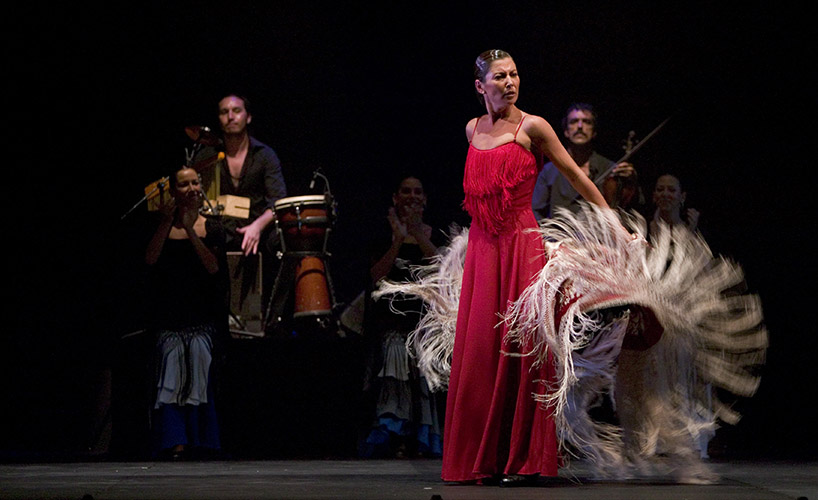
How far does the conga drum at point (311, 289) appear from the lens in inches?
217

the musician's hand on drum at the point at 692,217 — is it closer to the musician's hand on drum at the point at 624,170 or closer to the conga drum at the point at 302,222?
the musician's hand on drum at the point at 624,170

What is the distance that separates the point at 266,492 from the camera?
9.93ft

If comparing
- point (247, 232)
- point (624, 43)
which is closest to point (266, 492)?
point (247, 232)

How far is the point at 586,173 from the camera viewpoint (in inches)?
222

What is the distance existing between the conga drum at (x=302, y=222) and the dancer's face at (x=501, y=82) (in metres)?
2.36

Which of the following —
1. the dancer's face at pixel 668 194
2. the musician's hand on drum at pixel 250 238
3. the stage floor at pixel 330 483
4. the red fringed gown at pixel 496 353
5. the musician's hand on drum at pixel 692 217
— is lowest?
the stage floor at pixel 330 483

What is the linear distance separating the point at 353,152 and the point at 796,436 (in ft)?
9.87

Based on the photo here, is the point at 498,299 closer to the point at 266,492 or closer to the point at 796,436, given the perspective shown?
the point at 266,492

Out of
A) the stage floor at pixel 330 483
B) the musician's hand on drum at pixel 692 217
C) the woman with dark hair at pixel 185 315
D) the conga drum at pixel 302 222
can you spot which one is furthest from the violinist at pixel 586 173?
the woman with dark hair at pixel 185 315

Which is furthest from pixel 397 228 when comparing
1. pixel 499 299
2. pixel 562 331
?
pixel 562 331

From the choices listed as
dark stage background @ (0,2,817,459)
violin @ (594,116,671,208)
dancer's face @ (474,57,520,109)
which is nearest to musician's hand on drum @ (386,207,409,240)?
dark stage background @ (0,2,817,459)

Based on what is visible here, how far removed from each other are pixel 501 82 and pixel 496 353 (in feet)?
2.92

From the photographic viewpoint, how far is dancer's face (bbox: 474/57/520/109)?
10.8ft

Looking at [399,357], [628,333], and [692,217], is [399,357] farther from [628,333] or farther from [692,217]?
[628,333]
